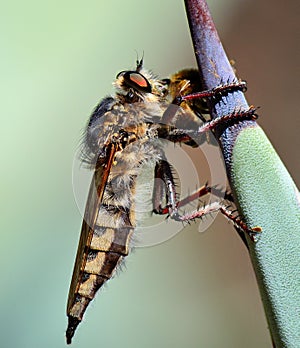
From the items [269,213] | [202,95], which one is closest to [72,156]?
Answer: [202,95]

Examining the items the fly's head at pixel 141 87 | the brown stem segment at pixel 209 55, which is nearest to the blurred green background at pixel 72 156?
the fly's head at pixel 141 87

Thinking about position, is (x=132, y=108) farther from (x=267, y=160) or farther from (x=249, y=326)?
(x=249, y=326)

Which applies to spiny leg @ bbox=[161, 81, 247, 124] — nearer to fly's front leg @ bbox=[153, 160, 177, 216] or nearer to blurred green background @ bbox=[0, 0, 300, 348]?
fly's front leg @ bbox=[153, 160, 177, 216]

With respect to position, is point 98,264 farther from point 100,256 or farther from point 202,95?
point 202,95

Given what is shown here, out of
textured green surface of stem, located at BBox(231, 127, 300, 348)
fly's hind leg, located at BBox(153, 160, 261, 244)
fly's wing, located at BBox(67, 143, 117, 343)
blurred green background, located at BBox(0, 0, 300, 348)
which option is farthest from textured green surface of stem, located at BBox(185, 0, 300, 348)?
blurred green background, located at BBox(0, 0, 300, 348)

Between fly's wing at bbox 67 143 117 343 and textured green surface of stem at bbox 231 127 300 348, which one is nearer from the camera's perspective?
textured green surface of stem at bbox 231 127 300 348

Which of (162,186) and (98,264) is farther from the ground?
(162,186)

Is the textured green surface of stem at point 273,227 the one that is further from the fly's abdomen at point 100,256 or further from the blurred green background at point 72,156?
the blurred green background at point 72,156
